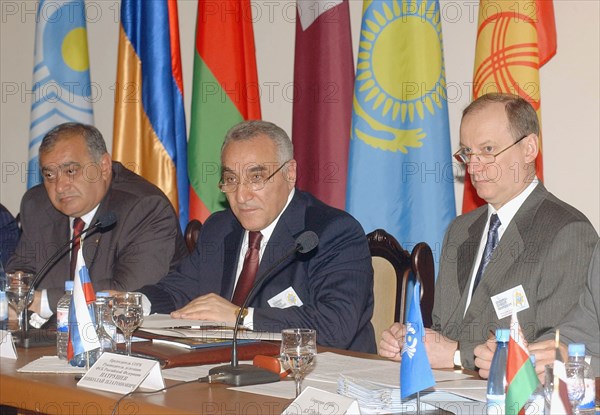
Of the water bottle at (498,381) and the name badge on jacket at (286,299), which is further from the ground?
the name badge on jacket at (286,299)

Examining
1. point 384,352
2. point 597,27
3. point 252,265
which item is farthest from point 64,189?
point 597,27

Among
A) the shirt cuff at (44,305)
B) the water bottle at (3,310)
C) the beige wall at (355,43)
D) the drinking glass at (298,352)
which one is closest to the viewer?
the drinking glass at (298,352)

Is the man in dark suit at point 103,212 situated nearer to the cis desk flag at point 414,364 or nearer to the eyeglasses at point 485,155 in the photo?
the eyeglasses at point 485,155

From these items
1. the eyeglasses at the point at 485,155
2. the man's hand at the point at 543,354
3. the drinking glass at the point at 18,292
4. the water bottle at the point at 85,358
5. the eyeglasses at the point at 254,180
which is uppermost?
the eyeglasses at the point at 485,155

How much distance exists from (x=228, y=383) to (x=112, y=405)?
0.32m

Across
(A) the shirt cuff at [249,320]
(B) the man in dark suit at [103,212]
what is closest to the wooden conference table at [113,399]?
(A) the shirt cuff at [249,320]

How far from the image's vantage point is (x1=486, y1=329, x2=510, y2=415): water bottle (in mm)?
1922

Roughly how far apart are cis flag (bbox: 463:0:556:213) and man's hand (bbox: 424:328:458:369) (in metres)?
1.42

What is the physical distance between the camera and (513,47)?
3990mm

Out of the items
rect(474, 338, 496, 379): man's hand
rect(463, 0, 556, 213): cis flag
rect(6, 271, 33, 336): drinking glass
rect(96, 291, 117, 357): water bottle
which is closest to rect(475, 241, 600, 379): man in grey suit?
rect(474, 338, 496, 379): man's hand

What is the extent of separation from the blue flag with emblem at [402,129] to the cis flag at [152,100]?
1.26 meters

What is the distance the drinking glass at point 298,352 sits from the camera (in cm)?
221

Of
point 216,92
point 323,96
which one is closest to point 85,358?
point 323,96

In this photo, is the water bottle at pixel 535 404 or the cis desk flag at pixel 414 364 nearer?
the water bottle at pixel 535 404
